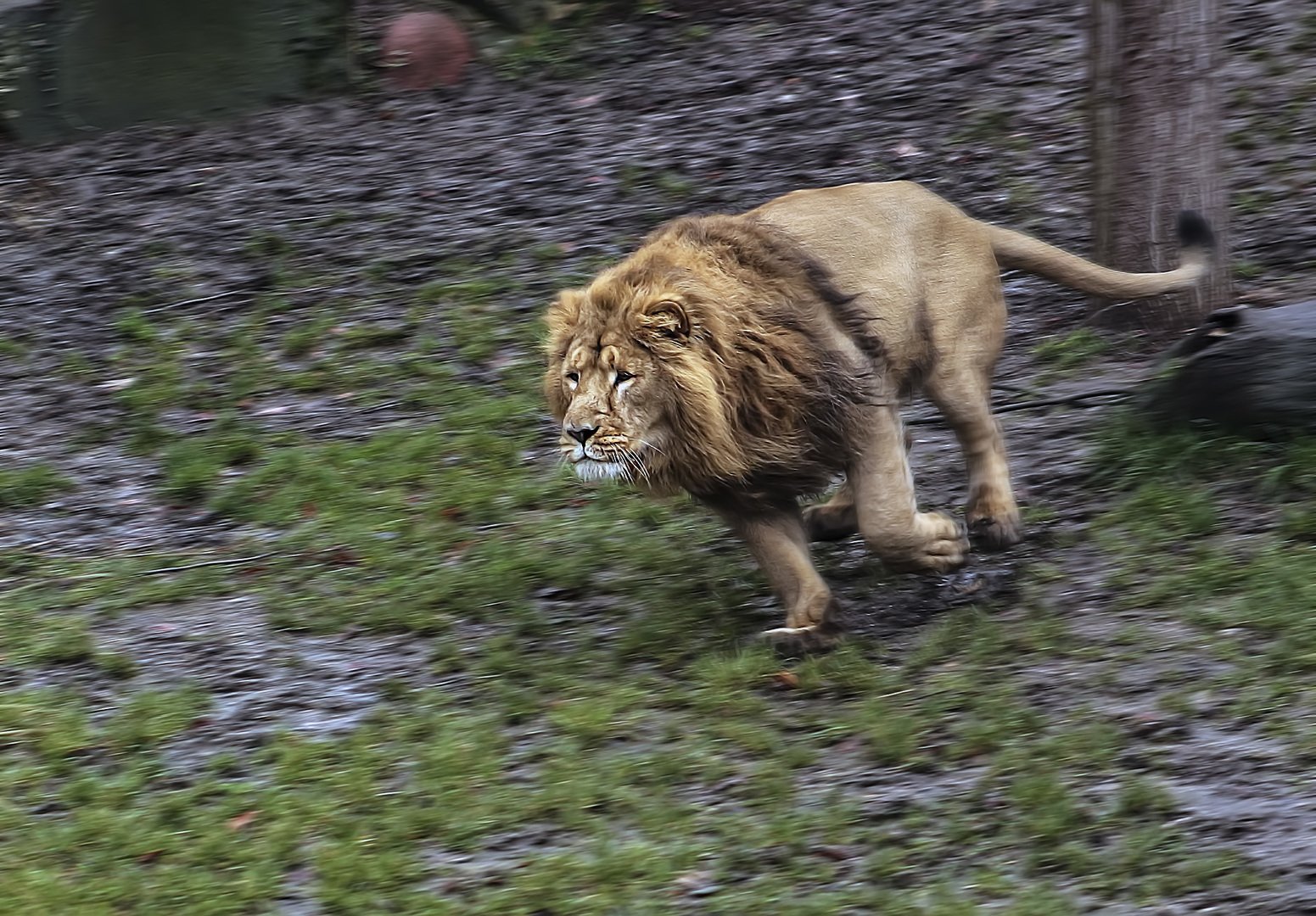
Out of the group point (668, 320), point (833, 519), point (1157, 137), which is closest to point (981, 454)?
point (833, 519)

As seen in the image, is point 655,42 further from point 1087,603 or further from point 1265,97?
point 1087,603

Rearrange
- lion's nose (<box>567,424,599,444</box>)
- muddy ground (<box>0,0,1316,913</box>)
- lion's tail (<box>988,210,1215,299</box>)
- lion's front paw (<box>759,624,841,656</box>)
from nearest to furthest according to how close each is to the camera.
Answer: lion's nose (<box>567,424,599,444</box>)
lion's front paw (<box>759,624,841,656</box>)
muddy ground (<box>0,0,1316,913</box>)
lion's tail (<box>988,210,1215,299</box>)

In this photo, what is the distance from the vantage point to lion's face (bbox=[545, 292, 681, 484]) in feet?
16.1

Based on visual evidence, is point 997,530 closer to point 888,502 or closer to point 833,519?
point 833,519

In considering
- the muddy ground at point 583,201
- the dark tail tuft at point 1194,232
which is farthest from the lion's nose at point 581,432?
the dark tail tuft at point 1194,232

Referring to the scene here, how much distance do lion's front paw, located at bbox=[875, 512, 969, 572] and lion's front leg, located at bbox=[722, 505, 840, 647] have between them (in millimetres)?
255

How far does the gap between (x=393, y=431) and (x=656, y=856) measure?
3873mm

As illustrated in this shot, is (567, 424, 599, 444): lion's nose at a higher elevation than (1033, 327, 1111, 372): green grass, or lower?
higher

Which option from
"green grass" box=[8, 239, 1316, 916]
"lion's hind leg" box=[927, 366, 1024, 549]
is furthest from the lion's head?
"green grass" box=[8, 239, 1316, 916]

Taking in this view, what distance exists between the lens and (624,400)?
4926 millimetres

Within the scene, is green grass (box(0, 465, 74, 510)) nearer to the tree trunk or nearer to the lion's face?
the lion's face

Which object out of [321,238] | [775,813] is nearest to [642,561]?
[775,813]

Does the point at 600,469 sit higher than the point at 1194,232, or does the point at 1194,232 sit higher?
the point at 1194,232

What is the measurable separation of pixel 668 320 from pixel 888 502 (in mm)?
963
